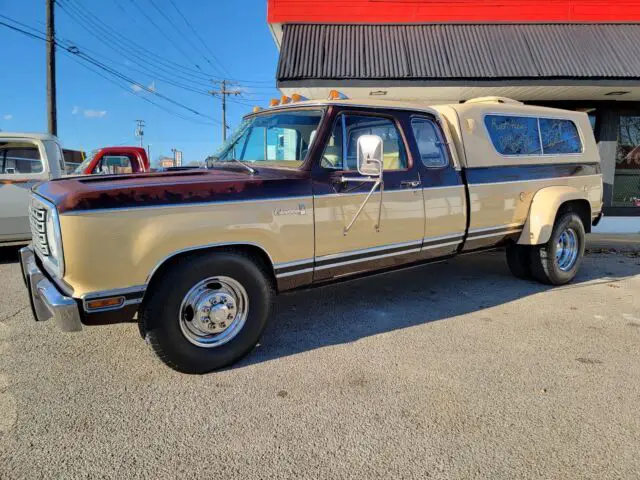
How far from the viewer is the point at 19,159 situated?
23.4 ft

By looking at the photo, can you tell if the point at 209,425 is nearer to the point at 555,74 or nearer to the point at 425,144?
the point at 425,144

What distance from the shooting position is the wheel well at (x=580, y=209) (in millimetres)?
5484

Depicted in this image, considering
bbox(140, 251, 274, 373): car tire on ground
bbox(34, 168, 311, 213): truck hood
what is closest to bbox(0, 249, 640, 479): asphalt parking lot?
bbox(140, 251, 274, 373): car tire on ground

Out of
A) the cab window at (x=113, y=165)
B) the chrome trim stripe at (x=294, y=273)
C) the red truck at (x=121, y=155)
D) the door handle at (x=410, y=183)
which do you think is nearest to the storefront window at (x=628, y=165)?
the door handle at (x=410, y=183)

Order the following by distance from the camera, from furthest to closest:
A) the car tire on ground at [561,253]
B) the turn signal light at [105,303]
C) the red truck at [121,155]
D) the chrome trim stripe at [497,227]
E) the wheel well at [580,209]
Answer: the red truck at [121,155], the wheel well at [580,209], the car tire on ground at [561,253], the chrome trim stripe at [497,227], the turn signal light at [105,303]

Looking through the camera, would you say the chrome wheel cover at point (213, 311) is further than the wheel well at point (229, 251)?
Yes

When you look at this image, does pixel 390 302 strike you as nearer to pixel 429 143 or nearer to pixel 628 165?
pixel 429 143

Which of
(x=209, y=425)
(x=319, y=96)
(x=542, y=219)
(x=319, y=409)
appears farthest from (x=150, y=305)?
(x=319, y=96)

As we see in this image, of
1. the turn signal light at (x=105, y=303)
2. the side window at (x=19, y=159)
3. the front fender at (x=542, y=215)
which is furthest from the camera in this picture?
the side window at (x=19, y=159)

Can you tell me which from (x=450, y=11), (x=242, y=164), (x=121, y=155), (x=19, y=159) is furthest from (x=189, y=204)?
(x=450, y=11)

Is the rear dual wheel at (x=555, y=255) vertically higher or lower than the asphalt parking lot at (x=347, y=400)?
higher

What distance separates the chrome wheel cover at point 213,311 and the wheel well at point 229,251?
202 mm

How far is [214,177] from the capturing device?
3303 millimetres

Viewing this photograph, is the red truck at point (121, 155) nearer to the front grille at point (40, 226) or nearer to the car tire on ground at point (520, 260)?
the front grille at point (40, 226)
